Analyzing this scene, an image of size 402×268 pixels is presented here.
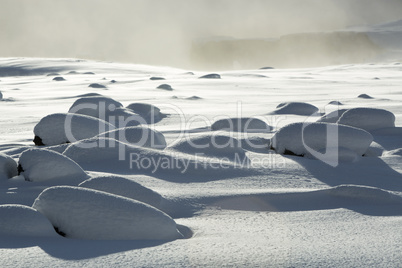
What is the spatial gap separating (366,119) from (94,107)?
6.33ft

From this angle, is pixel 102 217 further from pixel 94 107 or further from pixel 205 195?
pixel 94 107

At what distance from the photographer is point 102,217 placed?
50.1 inches

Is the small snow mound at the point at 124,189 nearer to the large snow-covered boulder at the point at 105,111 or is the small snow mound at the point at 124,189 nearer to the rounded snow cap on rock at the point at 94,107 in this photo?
the large snow-covered boulder at the point at 105,111

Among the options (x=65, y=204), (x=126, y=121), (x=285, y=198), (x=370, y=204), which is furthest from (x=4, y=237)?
(x=126, y=121)

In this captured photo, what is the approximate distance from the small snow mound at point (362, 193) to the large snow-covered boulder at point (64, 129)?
1.39 m

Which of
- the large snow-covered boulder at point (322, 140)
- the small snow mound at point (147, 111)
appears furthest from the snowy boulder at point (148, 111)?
the large snow-covered boulder at point (322, 140)

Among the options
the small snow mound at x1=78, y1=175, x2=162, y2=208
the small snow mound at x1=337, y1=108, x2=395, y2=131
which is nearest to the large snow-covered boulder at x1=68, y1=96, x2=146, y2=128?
the small snow mound at x1=337, y1=108, x2=395, y2=131

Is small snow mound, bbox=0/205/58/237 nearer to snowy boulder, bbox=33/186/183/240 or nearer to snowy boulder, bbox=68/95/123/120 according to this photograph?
snowy boulder, bbox=33/186/183/240

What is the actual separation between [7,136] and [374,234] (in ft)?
7.90

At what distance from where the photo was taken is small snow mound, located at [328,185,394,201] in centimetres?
166

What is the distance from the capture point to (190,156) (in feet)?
7.37

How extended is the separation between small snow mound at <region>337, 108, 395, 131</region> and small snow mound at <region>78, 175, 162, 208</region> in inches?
65.6

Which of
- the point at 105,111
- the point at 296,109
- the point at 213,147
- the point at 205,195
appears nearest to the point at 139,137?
the point at 213,147

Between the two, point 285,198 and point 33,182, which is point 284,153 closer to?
point 285,198
